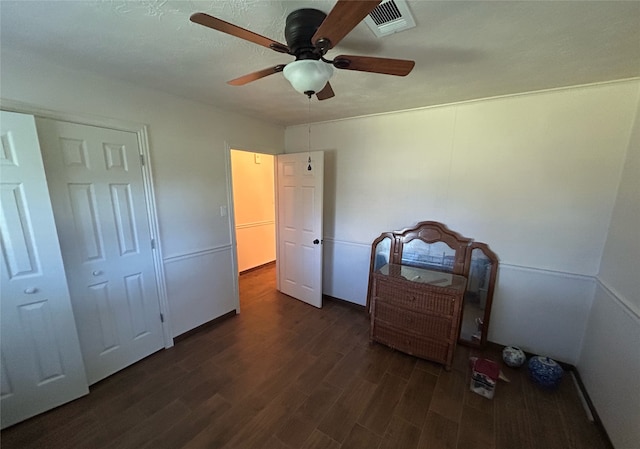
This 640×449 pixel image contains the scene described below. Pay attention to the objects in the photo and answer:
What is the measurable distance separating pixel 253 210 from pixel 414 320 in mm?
3252

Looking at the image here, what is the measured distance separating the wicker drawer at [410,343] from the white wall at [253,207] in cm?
253

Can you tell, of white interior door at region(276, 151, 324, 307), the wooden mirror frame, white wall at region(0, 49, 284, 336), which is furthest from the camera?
white interior door at region(276, 151, 324, 307)

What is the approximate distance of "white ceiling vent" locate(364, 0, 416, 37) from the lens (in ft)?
3.36

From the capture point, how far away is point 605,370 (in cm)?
164

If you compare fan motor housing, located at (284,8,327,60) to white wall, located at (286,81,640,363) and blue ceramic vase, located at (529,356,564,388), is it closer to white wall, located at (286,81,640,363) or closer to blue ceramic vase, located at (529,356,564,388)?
white wall, located at (286,81,640,363)

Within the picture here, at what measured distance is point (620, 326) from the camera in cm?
155

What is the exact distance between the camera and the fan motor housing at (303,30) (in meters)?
1.05

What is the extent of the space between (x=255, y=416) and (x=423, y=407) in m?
1.20

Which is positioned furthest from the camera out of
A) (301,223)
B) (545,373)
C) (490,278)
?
(301,223)

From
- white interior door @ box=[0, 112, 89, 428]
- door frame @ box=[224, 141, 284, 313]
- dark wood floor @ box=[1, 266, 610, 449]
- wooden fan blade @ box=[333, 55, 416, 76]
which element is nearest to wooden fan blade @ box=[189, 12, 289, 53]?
wooden fan blade @ box=[333, 55, 416, 76]

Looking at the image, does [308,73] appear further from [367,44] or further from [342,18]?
[367,44]

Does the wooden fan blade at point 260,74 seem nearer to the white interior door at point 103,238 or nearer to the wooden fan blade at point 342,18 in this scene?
the wooden fan blade at point 342,18

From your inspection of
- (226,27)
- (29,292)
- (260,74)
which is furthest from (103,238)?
(226,27)

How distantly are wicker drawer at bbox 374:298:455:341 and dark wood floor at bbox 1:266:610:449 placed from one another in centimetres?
30
